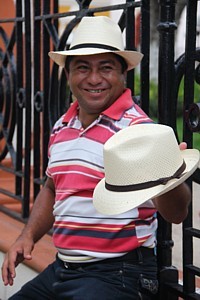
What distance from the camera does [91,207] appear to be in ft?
9.32

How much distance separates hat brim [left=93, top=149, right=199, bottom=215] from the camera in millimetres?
2305

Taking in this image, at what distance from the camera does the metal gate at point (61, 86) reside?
2.96 m

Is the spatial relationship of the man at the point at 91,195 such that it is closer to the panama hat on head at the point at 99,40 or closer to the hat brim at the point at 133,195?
the panama hat on head at the point at 99,40

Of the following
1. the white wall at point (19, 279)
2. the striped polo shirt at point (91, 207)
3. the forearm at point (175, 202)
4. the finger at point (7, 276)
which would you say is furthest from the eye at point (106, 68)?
the white wall at point (19, 279)

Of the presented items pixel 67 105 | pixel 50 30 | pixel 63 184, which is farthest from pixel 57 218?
pixel 50 30

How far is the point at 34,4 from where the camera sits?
4406 millimetres

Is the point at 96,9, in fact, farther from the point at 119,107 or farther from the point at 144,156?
the point at 144,156

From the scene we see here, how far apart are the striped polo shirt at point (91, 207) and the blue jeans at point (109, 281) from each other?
0.05 meters

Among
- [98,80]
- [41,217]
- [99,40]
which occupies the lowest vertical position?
[41,217]

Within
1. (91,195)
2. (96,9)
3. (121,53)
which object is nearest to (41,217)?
(91,195)

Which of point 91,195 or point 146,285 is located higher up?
point 91,195

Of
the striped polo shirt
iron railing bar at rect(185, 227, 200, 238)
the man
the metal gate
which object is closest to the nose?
the man

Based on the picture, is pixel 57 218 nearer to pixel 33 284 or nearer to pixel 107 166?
pixel 33 284

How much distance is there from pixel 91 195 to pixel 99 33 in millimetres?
611
